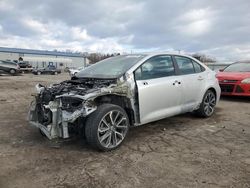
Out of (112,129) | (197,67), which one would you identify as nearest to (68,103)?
(112,129)

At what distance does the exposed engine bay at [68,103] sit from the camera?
3699 millimetres

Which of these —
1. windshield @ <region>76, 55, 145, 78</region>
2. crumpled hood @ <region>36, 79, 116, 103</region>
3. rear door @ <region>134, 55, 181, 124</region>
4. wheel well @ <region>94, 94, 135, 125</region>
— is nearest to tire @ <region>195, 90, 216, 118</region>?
rear door @ <region>134, 55, 181, 124</region>

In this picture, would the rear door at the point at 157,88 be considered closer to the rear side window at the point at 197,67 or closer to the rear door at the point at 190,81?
the rear door at the point at 190,81

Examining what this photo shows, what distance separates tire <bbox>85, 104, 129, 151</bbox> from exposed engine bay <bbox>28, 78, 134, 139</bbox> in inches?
5.7

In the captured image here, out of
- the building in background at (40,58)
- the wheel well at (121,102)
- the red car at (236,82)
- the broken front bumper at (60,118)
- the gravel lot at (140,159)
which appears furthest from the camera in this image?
the building in background at (40,58)

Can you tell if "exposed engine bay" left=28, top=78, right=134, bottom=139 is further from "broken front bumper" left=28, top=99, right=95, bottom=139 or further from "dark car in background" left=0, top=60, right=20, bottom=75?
"dark car in background" left=0, top=60, right=20, bottom=75

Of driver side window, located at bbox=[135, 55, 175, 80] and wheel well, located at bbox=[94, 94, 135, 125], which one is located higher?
driver side window, located at bbox=[135, 55, 175, 80]

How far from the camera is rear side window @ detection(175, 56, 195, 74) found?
5302 mm

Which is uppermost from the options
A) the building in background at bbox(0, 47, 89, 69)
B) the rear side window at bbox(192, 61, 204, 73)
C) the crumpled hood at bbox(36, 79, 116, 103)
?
the building in background at bbox(0, 47, 89, 69)

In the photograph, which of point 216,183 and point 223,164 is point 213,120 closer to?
point 223,164

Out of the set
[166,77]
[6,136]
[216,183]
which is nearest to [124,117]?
[166,77]

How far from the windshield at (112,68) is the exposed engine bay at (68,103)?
30cm

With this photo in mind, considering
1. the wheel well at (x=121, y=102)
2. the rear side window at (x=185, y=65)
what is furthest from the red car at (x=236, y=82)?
the wheel well at (x=121, y=102)

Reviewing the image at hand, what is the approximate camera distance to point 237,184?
2887 mm
